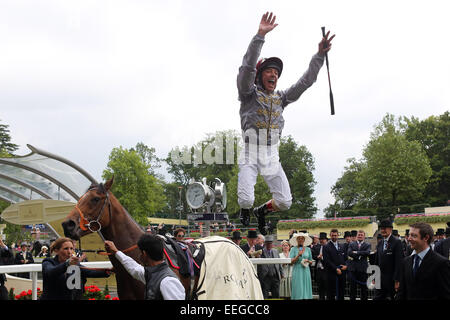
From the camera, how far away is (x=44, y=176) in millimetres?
16500

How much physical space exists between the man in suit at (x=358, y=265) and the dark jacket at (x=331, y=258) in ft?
0.74

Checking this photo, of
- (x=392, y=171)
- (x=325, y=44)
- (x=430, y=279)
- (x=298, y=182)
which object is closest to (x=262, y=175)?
(x=325, y=44)

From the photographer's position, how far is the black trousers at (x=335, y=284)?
38.5ft

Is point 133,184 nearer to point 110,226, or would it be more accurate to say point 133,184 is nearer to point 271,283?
point 271,283

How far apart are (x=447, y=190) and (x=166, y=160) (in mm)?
43937

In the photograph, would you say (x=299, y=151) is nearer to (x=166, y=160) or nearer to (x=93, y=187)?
(x=166, y=160)

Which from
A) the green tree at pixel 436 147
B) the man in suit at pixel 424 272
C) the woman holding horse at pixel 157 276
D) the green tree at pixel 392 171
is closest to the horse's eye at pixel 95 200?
the woman holding horse at pixel 157 276

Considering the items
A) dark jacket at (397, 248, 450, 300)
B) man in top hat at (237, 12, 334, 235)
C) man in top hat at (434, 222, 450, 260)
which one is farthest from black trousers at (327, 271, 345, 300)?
dark jacket at (397, 248, 450, 300)

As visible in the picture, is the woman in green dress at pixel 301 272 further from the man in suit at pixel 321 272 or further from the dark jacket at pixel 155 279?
the dark jacket at pixel 155 279

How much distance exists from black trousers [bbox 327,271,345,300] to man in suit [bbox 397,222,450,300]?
264 inches

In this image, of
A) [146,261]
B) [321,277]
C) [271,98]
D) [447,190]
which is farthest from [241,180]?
[447,190]

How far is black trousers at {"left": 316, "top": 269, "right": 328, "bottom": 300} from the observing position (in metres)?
Result: 11.9

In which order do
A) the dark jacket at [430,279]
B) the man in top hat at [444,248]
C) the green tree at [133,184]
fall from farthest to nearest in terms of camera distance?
1. the green tree at [133,184]
2. the man in top hat at [444,248]
3. the dark jacket at [430,279]

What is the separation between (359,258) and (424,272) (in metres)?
7.11
